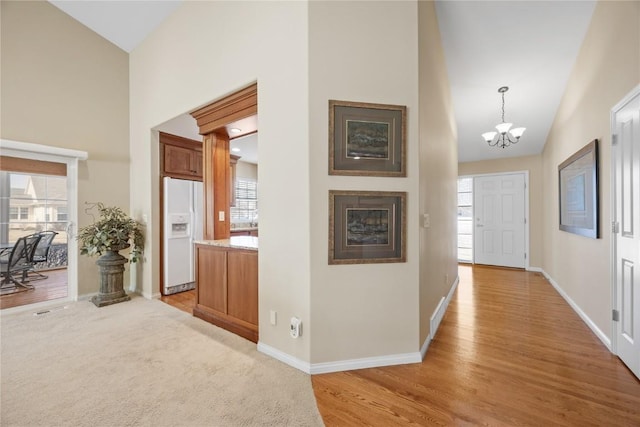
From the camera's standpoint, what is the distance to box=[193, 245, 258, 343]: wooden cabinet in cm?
264

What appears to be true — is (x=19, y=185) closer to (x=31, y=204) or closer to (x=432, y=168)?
(x=31, y=204)

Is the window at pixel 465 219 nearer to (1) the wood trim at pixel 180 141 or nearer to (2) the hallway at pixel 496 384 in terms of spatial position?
(2) the hallway at pixel 496 384

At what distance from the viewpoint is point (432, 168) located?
9.00 ft

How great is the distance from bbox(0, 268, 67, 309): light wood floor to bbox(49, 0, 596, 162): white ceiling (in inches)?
108

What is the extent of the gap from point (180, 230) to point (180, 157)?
115cm

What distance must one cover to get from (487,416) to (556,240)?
3953mm

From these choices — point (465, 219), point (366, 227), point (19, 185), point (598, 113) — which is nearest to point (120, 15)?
point (19, 185)

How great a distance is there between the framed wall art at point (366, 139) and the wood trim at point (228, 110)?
41.5 inches

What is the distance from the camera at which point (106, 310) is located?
11.3ft

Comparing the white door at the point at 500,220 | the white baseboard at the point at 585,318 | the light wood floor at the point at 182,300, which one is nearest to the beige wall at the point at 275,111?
Result: the light wood floor at the point at 182,300

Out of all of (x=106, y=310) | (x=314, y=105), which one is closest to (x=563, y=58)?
(x=314, y=105)

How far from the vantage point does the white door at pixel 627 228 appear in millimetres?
2021

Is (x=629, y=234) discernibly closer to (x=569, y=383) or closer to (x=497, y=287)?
(x=569, y=383)

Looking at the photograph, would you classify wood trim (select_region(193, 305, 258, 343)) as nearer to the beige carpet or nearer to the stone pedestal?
the beige carpet
